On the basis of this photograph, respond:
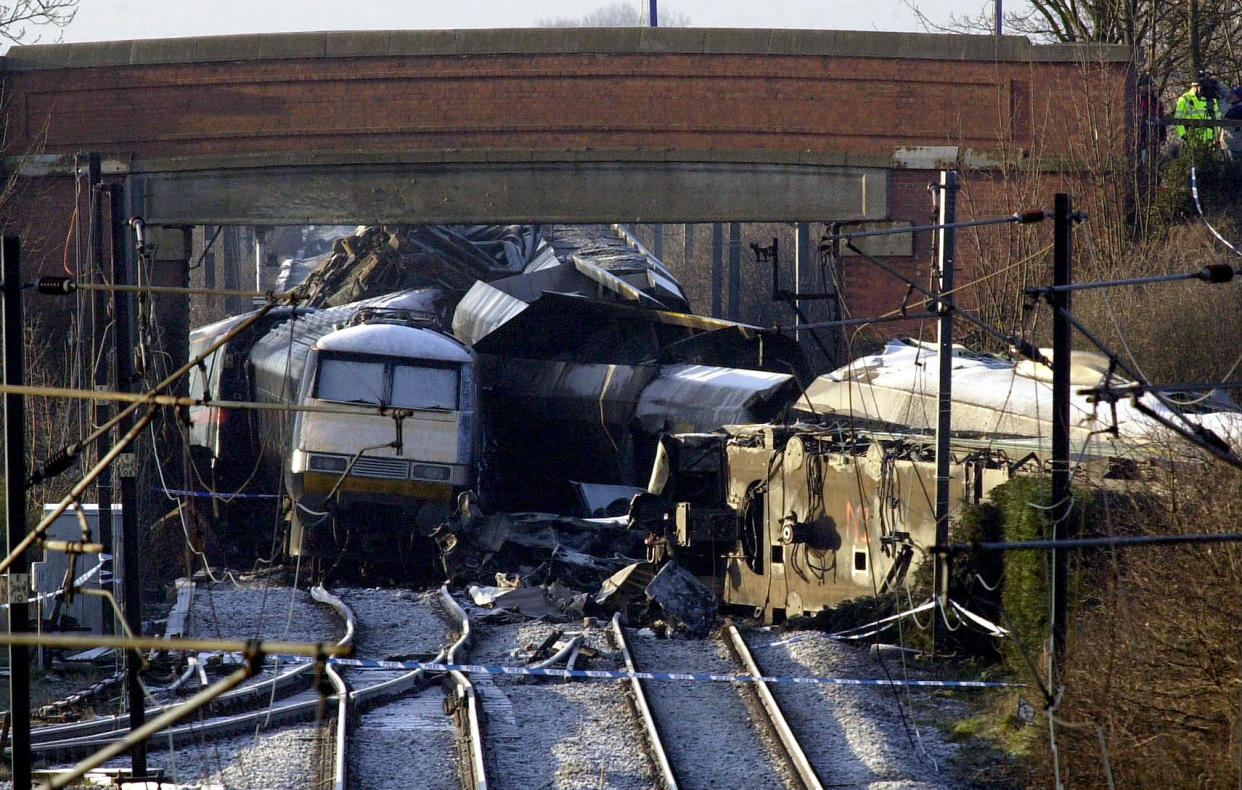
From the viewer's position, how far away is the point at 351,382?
2036 cm

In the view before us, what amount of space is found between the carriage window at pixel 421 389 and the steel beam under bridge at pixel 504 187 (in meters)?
3.76

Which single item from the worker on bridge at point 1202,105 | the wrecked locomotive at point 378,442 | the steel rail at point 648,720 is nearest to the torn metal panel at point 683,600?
the steel rail at point 648,720

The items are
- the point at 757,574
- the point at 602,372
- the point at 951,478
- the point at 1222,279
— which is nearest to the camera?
the point at 1222,279

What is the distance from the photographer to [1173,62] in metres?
31.4

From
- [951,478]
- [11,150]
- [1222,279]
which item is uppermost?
[11,150]

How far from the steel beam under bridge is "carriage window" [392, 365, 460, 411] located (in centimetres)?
376

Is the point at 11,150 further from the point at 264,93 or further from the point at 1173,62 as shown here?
the point at 1173,62

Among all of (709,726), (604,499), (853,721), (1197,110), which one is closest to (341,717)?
(709,726)

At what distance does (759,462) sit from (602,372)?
20.6 ft

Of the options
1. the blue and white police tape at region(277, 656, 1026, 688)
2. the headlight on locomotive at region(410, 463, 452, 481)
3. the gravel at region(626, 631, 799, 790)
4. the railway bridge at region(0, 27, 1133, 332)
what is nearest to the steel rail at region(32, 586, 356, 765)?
the blue and white police tape at region(277, 656, 1026, 688)

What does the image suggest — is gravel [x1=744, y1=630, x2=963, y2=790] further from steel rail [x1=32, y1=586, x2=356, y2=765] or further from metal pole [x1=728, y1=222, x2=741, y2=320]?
metal pole [x1=728, y1=222, x2=741, y2=320]

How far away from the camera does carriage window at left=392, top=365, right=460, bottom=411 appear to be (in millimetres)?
20609

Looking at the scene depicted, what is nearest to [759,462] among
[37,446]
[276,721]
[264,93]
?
[276,721]

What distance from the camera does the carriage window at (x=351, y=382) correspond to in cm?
2028
